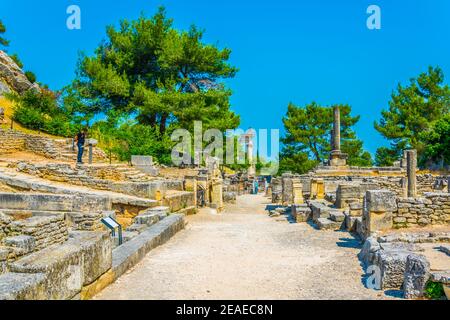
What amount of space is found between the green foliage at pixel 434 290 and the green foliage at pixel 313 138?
3939cm

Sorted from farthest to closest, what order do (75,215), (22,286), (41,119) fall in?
(41,119)
(75,215)
(22,286)

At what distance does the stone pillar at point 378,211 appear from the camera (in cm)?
956

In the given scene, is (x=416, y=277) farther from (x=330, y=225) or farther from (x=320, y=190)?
(x=320, y=190)

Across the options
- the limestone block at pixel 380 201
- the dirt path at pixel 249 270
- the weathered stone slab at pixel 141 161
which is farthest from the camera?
the weathered stone slab at pixel 141 161

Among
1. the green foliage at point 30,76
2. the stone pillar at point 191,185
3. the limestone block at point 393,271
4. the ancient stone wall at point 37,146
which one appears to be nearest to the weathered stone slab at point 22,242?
the limestone block at point 393,271

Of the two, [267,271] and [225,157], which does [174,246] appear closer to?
[267,271]

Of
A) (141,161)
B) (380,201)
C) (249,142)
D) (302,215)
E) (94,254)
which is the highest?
(249,142)

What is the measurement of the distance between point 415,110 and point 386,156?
491cm

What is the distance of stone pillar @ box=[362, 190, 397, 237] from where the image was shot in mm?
9562

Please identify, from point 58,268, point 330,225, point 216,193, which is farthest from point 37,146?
point 58,268

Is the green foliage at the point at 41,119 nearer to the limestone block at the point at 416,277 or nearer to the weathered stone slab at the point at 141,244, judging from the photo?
the weathered stone slab at the point at 141,244

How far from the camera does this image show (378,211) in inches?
380

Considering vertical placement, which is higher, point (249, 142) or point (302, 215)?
point (249, 142)
